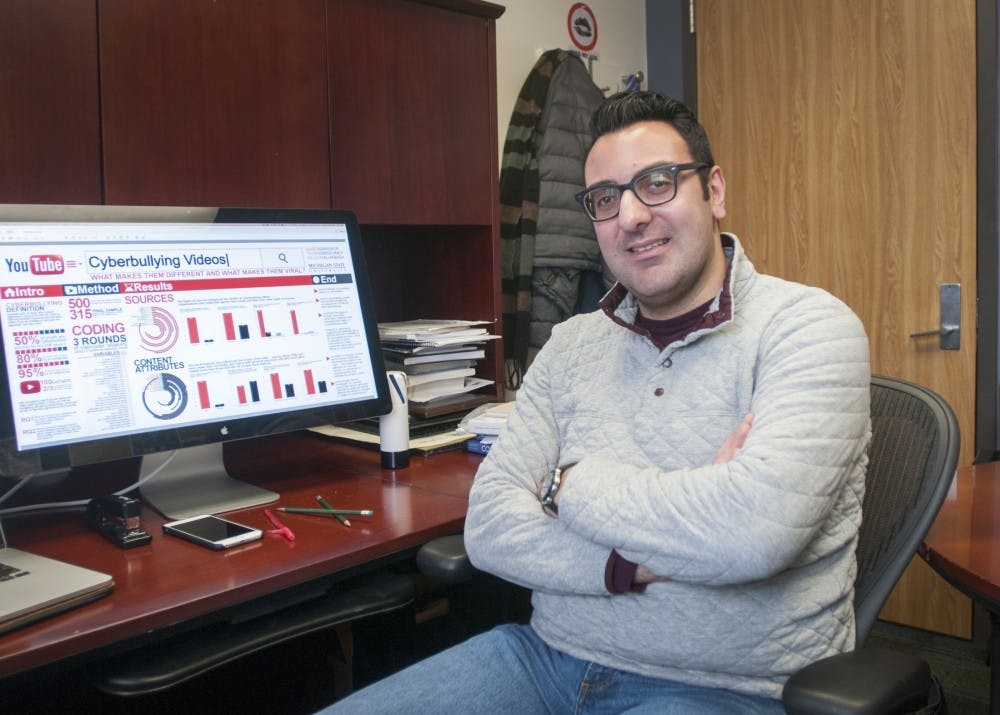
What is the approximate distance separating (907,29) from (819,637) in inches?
94.1

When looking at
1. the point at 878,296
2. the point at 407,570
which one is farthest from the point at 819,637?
the point at 878,296

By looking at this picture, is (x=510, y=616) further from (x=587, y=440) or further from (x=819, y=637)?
(x=819, y=637)

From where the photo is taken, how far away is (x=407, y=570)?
60.2 inches

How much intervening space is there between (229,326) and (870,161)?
2.32 metres

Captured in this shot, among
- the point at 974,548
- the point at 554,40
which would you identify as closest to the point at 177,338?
the point at 974,548

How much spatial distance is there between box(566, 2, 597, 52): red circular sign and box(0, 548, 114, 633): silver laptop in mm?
2662

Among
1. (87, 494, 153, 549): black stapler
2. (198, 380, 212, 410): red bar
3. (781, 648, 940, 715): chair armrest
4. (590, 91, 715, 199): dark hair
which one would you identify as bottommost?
(781, 648, 940, 715): chair armrest

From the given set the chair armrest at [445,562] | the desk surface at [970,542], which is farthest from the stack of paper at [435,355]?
the desk surface at [970,542]

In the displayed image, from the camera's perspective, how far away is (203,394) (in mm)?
1458

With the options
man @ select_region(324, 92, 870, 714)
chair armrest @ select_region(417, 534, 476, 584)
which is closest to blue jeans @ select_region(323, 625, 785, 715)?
man @ select_region(324, 92, 870, 714)

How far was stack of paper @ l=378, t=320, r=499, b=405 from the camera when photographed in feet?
6.47

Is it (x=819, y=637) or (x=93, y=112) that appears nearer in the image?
(x=819, y=637)

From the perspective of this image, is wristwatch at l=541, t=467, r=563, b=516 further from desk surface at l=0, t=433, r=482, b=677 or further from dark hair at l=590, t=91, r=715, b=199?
dark hair at l=590, t=91, r=715, b=199

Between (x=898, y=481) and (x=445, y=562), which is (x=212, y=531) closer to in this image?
(x=445, y=562)
